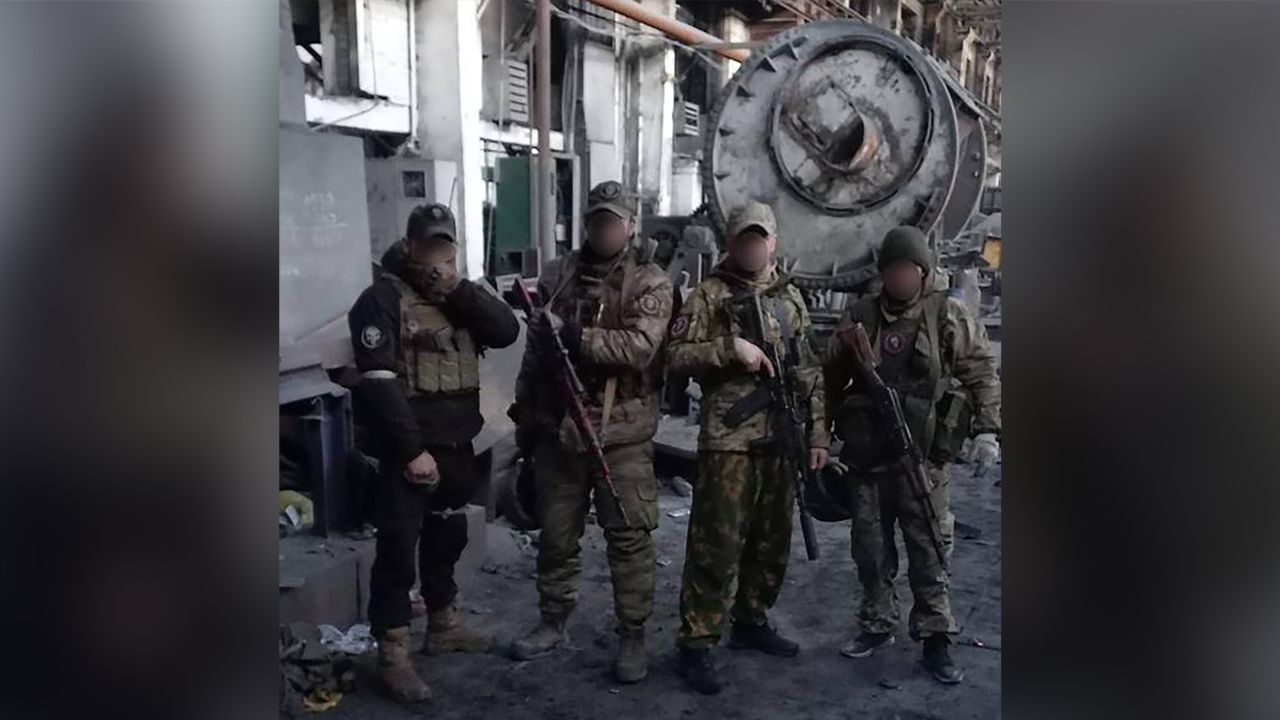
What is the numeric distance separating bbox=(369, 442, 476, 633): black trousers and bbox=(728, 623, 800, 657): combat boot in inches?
44.4

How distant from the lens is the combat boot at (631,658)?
12.3ft

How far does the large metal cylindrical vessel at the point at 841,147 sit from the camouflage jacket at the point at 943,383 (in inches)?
57.0

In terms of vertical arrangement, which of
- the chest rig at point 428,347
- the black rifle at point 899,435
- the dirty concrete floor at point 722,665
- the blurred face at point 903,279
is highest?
the blurred face at point 903,279

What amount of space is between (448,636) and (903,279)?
212 cm

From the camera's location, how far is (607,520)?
12.3ft

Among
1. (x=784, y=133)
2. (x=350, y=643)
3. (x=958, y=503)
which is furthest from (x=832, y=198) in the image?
(x=350, y=643)

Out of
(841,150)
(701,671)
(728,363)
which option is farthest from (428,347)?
(841,150)

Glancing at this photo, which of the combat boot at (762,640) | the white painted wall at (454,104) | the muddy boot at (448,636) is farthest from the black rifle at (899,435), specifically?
the white painted wall at (454,104)

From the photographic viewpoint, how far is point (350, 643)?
3902mm

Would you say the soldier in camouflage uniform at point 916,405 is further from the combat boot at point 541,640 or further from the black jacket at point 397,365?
the black jacket at point 397,365
